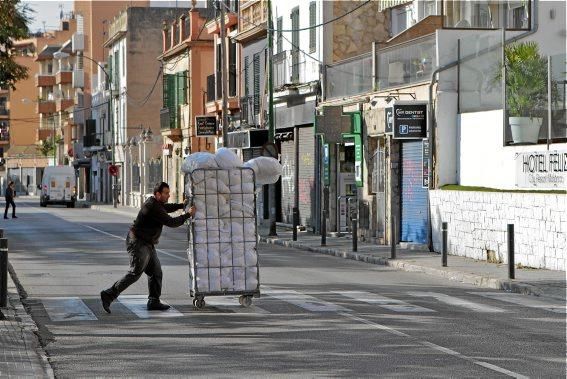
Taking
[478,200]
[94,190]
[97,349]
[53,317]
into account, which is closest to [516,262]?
[478,200]

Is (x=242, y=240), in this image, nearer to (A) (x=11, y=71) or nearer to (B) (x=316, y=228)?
(A) (x=11, y=71)

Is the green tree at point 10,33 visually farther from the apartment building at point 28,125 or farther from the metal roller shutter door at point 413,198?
the apartment building at point 28,125

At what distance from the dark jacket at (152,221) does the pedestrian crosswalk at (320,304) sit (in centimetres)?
Answer: 100

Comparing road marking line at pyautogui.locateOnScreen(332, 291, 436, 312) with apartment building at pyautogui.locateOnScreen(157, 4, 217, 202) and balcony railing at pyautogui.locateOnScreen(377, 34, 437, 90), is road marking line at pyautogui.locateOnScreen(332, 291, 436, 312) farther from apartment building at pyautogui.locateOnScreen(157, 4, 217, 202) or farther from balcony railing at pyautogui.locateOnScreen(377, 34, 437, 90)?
apartment building at pyautogui.locateOnScreen(157, 4, 217, 202)

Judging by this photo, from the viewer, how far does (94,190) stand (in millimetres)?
99062

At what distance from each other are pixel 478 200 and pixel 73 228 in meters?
21.4

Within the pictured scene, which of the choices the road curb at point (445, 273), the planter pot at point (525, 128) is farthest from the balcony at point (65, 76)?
the planter pot at point (525, 128)

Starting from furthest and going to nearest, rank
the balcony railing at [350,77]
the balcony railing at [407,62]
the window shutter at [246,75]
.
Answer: the window shutter at [246,75]
the balcony railing at [350,77]
the balcony railing at [407,62]

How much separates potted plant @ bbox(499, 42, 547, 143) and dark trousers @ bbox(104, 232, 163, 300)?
10.8 m

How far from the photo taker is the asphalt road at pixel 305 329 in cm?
1168

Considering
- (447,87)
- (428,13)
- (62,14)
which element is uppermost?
(62,14)

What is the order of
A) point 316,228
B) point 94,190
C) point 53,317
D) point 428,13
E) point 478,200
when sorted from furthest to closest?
point 94,190
point 316,228
point 428,13
point 478,200
point 53,317

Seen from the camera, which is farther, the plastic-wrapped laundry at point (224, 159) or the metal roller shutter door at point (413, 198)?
the metal roller shutter door at point (413, 198)

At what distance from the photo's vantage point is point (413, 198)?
101 feet
